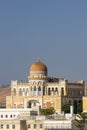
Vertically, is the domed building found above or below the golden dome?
below

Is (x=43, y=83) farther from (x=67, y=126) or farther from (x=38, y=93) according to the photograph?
(x=67, y=126)

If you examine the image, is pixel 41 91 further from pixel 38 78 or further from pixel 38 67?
pixel 38 67

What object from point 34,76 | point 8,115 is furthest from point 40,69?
point 8,115

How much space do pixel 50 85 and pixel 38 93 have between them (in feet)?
7.22

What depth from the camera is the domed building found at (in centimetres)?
12250

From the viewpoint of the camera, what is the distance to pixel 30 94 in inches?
4904

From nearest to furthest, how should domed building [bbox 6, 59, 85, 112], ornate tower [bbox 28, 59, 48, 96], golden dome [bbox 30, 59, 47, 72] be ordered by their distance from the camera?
domed building [bbox 6, 59, 85, 112] < ornate tower [bbox 28, 59, 48, 96] < golden dome [bbox 30, 59, 47, 72]

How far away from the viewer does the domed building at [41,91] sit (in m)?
122

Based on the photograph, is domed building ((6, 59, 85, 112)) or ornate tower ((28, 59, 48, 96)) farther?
ornate tower ((28, 59, 48, 96))

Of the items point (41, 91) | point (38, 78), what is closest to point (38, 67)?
point (38, 78)

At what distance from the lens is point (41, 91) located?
124312 millimetres

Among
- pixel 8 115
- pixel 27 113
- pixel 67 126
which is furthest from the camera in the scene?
pixel 8 115

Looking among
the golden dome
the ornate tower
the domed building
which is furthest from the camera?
the golden dome

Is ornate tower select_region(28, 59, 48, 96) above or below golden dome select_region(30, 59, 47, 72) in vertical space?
below
